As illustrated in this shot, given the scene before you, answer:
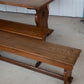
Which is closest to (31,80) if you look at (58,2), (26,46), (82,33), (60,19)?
(26,46)

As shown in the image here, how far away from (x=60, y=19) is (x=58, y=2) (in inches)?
17.5

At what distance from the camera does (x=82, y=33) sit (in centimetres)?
322

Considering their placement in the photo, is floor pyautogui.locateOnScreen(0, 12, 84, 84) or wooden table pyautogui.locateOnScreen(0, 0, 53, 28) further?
wooden table pyautogui.locateOnScreen(0, 0, 53, 28)

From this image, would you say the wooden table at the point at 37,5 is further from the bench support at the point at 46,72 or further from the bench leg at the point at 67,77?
the bench leg at the point at 67,77

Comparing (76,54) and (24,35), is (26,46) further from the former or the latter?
(76,54)

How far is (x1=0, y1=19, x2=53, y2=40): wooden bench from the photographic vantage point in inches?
88.3

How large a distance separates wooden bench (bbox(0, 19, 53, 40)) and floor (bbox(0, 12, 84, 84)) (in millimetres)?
442

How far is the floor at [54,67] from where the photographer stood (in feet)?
6.82

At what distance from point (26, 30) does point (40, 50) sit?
62cm

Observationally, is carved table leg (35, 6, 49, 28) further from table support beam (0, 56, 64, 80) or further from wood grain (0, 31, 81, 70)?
table support beam (0, 56, 64, 80)

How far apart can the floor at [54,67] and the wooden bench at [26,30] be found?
0.44 m

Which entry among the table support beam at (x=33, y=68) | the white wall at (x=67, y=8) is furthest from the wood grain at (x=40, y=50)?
the white wall at (x=67, y=8)

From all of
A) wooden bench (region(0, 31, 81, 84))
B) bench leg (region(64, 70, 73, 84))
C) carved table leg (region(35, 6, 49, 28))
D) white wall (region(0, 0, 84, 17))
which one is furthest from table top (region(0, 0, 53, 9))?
white wall (region(0, 0, 84, 17))

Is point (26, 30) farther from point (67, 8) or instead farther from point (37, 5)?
point (67, 8)
